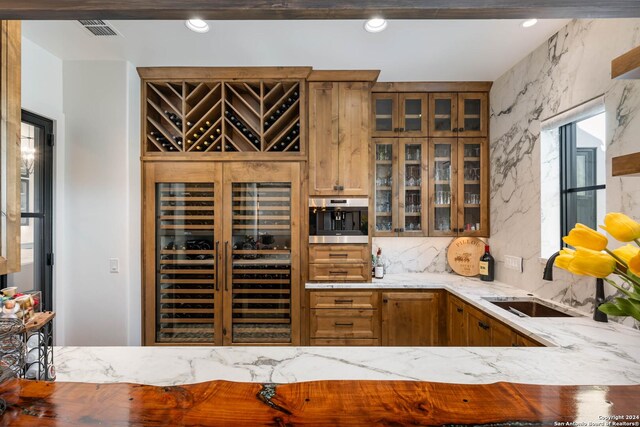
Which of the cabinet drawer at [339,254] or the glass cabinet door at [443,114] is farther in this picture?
the glass cabinet door at [443,114]

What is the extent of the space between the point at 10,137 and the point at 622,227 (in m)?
1.24

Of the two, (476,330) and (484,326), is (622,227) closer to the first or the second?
(484,326)

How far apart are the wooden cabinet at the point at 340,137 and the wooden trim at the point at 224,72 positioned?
8.8 inches

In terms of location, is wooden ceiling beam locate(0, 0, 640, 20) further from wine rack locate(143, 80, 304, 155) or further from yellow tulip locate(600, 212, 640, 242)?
wine rack locate(143, 80, 304, 155)

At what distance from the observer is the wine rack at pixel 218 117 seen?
2957 mm

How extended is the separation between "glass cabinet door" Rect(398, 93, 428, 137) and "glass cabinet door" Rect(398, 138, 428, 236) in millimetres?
95

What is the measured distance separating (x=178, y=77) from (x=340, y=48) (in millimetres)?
1548

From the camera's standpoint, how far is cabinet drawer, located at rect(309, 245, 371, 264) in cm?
297

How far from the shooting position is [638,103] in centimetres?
170

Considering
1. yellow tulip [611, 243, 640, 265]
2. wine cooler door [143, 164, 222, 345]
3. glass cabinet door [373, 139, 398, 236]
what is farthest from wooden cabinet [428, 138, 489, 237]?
yellow tulip [611, 243, 640, 265]

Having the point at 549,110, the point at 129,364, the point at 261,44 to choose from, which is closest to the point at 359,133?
the point at 261,44

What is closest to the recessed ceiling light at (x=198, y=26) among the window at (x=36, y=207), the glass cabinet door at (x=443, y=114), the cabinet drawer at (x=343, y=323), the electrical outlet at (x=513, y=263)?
the window at (x=36, y=207)

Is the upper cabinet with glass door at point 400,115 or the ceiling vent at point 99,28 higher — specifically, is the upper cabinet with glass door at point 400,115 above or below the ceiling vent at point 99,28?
below

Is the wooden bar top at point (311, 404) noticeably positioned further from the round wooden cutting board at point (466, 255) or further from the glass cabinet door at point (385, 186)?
the round wooden cutting board at point (466, 255)
